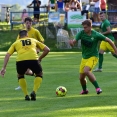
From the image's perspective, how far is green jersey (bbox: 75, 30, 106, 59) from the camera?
13.4 meters

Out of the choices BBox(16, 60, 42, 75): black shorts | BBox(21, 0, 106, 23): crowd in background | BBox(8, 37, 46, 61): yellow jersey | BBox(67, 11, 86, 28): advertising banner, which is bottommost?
BBox(67, 11, 86, 28): advertising banner

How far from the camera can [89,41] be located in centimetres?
1341

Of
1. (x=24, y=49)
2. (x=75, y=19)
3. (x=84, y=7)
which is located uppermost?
(x=24, y=49)

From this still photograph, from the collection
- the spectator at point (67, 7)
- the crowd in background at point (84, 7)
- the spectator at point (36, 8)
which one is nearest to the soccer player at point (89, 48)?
the crowd in background at point (84, 7)

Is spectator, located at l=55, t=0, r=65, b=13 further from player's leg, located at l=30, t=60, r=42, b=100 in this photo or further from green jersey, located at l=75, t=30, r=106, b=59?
player's leg, located at l=30, t=60, r=42, b=100

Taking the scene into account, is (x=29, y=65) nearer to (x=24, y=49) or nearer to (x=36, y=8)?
(x=24, y=49)

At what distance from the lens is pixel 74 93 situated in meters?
13.9

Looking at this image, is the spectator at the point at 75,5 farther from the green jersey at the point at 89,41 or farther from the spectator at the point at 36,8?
the green jersey at the point at 89,41

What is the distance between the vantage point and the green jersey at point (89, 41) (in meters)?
13.4

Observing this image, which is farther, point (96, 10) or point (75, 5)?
point (75, 5)

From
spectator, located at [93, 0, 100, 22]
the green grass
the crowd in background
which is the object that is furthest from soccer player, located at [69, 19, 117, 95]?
spectator, located at [93, 0, 100, 22]

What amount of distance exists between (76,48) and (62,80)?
1940 cm

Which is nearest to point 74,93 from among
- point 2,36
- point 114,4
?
point 2,36

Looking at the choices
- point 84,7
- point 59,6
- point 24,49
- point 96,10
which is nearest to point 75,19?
point 96,10
